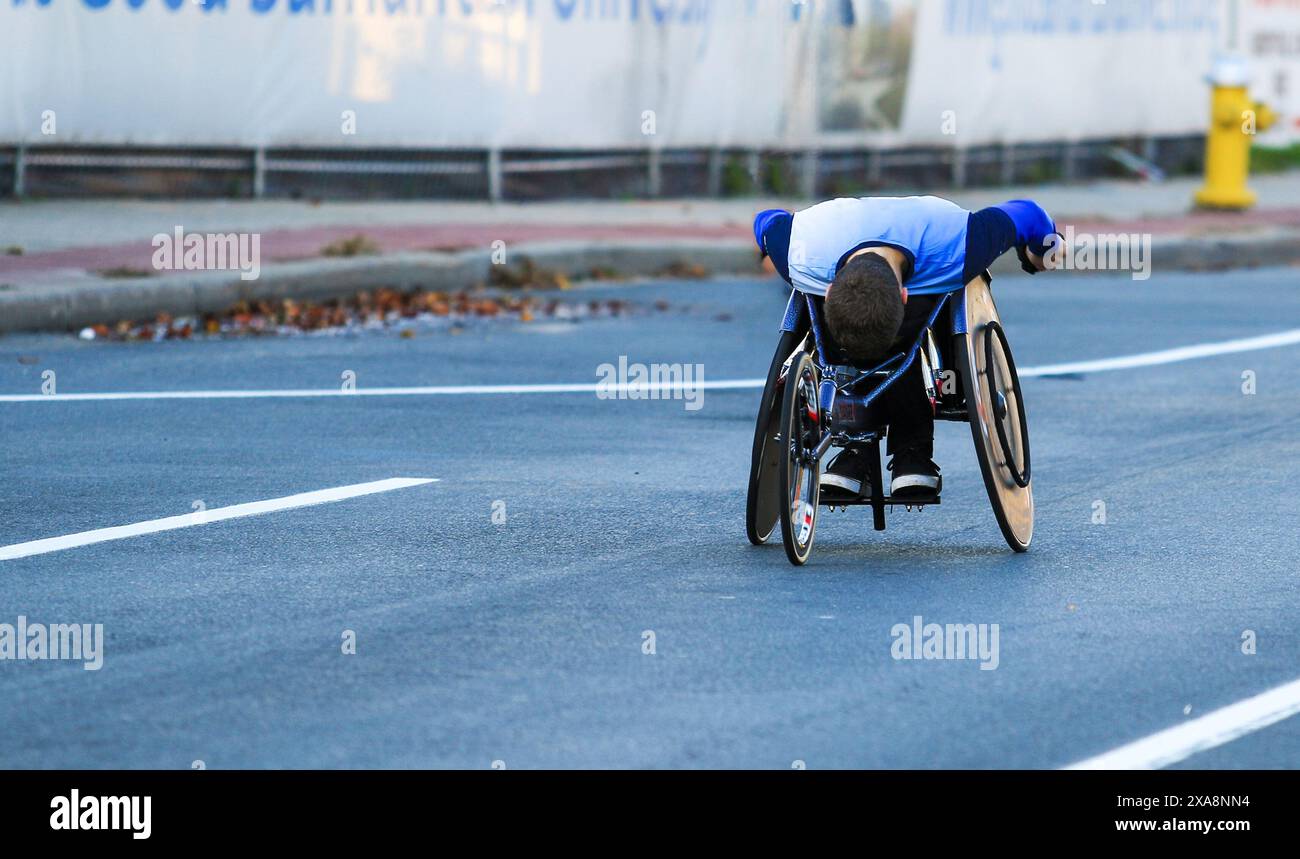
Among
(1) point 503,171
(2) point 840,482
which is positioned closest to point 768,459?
(2) point 840,482

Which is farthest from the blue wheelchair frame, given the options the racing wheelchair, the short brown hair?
the short brown hair

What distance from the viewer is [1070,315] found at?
48.6 ft

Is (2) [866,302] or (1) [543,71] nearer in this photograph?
(2) [866,302]

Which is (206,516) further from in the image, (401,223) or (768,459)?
(401,223)

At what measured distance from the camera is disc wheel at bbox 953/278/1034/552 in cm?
726

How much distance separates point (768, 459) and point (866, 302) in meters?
0.66

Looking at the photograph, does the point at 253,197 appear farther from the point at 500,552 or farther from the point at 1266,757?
the point at 1266,757

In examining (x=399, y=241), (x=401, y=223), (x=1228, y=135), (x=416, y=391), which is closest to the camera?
(x=416, y=391)

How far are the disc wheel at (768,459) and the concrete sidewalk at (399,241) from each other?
645 cm

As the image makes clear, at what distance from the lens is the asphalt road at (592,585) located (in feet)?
17.7

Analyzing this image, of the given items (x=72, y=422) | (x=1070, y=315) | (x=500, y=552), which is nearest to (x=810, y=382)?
(x=500, y=552)

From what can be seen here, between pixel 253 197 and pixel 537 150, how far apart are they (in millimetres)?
2539

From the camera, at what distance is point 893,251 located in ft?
23.5
